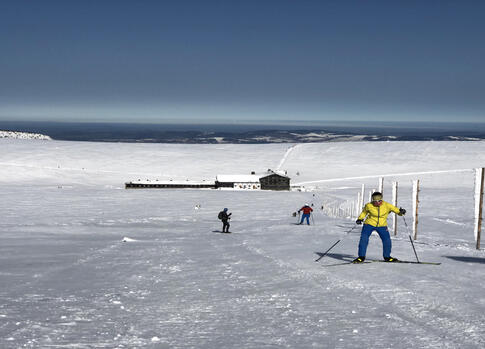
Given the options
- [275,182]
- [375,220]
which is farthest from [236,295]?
[275,182]

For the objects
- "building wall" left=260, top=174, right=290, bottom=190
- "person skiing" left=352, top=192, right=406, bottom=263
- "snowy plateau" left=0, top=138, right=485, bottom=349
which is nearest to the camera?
"snowy plateau" left=0, top=138, right=485, bottom=349

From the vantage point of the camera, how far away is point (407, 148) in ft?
429

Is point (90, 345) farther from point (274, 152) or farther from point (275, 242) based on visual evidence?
point (274, 152)

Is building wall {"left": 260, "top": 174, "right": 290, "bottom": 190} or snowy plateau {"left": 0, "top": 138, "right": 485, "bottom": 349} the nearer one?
snowy plateau {"left": 0, "top": 138, "right": 485, "bottom": 349}

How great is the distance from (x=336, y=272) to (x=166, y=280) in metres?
3.22

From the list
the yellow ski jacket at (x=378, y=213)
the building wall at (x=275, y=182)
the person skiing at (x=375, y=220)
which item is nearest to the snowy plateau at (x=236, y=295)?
the person skiing at (x=375, y=220)

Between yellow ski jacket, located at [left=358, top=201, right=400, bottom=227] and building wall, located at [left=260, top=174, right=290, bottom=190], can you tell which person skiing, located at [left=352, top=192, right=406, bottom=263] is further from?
building wall, located at [left=260, top=174, right=290, bottom=190]

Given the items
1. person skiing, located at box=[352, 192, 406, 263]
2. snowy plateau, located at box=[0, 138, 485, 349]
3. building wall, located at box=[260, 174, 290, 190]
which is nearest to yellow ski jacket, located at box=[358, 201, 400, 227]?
person skiing, located at box=[352, 192, 406, 263]

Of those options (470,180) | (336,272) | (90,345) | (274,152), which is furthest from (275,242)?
(274,152)

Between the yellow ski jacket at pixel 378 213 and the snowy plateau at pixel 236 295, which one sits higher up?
the yellow ski jacket at pixel 378 213

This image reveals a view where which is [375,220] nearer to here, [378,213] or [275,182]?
[378,213]

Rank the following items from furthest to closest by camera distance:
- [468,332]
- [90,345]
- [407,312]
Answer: [407,312] < [468,332] < [90,345]

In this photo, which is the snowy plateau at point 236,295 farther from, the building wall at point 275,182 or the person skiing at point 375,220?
the building wall at point 275,182

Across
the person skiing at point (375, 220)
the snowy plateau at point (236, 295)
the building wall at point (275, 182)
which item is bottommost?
the building wall at point (275, 182)
